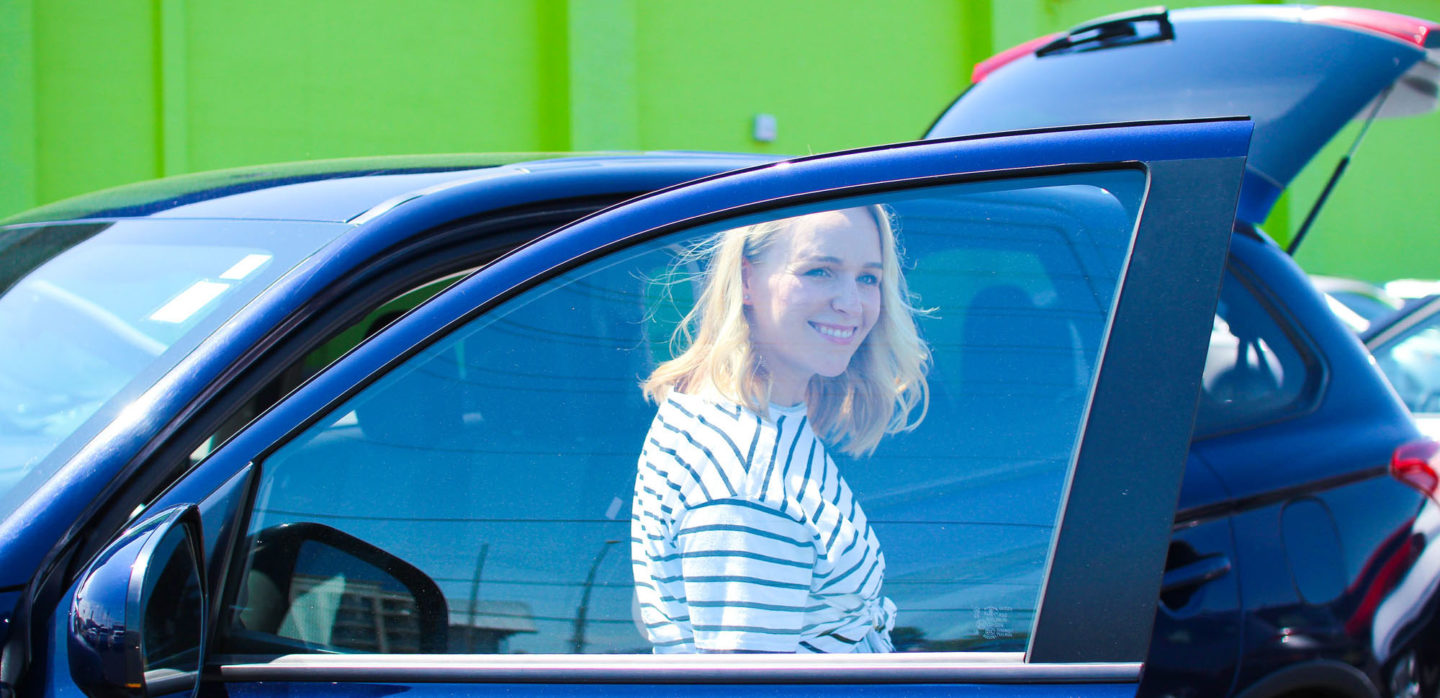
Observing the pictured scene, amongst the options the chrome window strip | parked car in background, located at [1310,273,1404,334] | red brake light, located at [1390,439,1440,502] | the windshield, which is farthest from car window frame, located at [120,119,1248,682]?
parked car in background, located at [1310,273,1404,334]

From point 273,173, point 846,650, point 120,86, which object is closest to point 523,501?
point 846,650

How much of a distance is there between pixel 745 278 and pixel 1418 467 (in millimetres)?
1099

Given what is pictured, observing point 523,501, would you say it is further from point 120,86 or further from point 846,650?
point 120,86

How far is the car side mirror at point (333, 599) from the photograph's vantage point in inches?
45.2

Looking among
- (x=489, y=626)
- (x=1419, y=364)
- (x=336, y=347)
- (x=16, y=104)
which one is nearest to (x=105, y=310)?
(x=336, y=347)

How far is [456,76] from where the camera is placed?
7719 mm

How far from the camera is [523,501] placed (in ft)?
3.93

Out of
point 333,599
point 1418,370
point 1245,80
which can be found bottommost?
point 1418,370

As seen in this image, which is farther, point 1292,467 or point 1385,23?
point 1385,23

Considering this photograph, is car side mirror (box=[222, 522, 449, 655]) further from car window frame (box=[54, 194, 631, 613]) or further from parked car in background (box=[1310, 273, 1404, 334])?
parked car in background (box=[1310, 273, 1404, 334])

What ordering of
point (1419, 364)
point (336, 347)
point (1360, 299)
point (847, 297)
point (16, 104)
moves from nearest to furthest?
point (847, 297) → point (336, 347) → point (1419, 364) → point (1360, 299) → point (16, 104)

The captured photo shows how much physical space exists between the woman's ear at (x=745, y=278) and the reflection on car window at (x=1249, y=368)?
2.60 feet

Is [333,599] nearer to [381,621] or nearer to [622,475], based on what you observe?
[381,621]

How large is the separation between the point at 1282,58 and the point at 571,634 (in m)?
1.98
